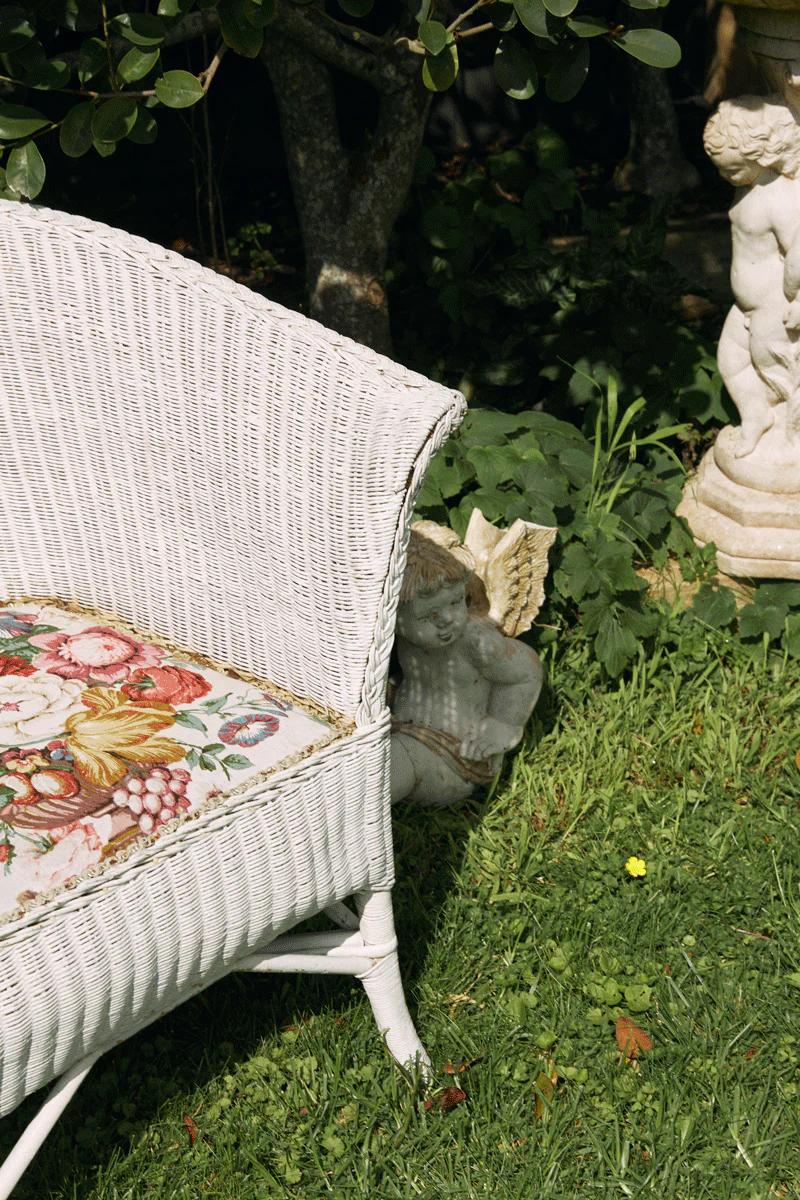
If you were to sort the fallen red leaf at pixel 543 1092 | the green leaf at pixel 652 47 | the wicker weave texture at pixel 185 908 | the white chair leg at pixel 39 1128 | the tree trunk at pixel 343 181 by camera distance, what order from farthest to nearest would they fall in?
1. the tree trunk at pixel 343 181
2. the green leaf at pixel 652 47
3. the fallen red leaf at pixel 543 1092
4. the white chair leg at pixel 39 1128
5. the wicker weave texture at pixel 185 908

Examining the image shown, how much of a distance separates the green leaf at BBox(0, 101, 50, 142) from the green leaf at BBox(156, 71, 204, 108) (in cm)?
20

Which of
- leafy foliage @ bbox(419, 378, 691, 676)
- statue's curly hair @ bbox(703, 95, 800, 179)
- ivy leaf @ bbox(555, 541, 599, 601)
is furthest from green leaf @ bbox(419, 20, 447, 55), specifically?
ivy leaf @ bbox(555, 541, 599, 601)

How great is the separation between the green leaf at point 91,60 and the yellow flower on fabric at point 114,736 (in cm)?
114

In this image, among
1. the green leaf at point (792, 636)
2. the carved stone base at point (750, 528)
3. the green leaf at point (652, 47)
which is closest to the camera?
the green leaf at point (652, 47)

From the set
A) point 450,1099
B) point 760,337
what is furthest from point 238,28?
point 450,1099

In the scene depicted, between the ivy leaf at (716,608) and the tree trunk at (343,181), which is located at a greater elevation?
the tree trunk at (343,181)

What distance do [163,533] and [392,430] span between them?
1.54ft

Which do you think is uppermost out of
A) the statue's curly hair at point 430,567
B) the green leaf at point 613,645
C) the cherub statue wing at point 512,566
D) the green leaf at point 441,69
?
the green leaf at point 441,69

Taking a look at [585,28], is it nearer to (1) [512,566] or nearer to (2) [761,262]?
(2) [761,262]

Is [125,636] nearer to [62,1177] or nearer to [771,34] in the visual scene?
[62,1177]

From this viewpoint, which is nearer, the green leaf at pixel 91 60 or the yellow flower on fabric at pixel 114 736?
the yellow flower on fabric at pixel 114 736

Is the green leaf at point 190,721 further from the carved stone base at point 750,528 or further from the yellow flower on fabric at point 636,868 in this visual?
the carved stone base at point 750,528

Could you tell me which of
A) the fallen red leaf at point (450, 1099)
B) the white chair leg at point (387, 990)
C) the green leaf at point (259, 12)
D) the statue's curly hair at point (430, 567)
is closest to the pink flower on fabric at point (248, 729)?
the white chair leg at point (387, 990)

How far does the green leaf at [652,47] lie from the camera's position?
7.22 ft
